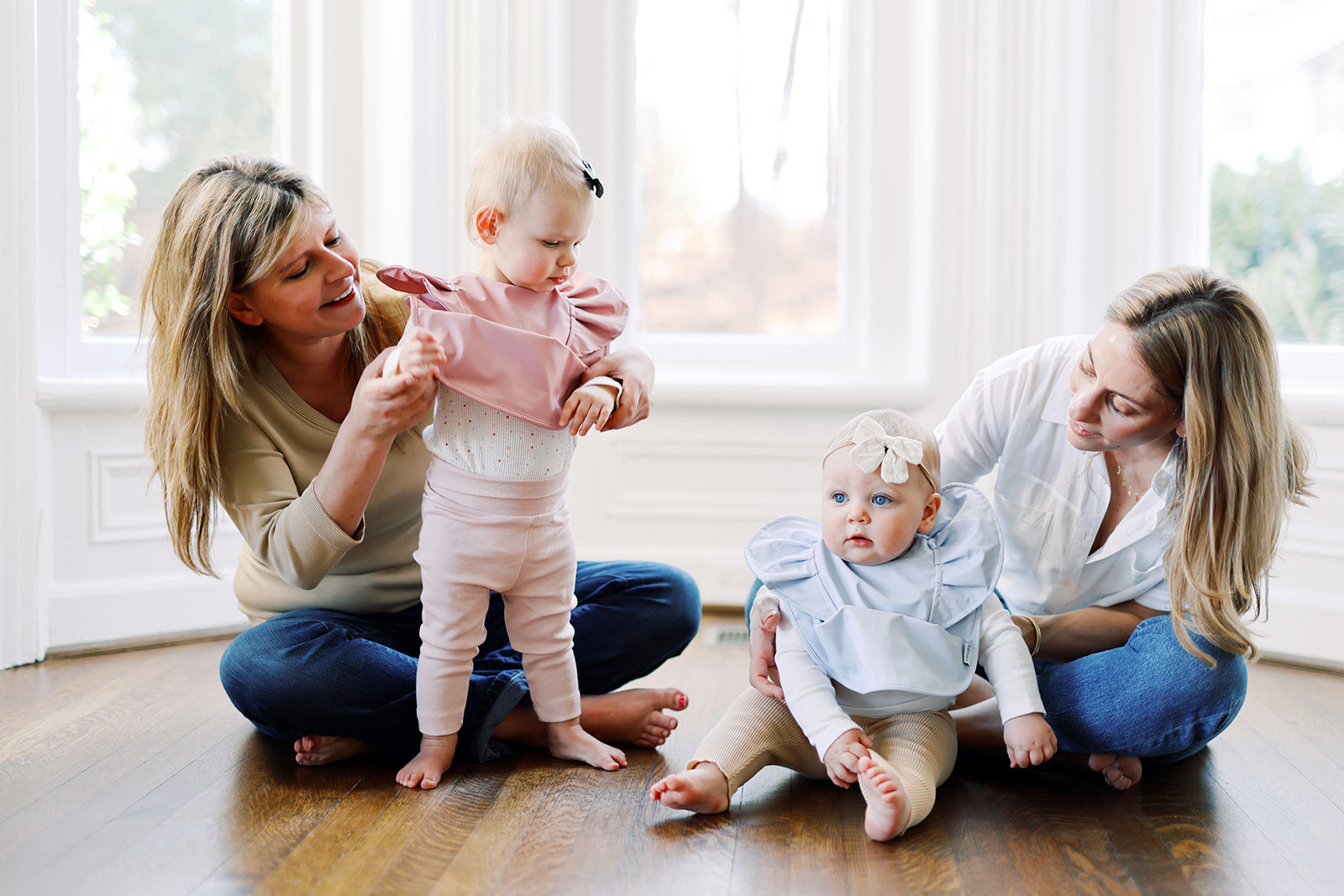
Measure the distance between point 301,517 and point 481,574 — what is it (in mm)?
251

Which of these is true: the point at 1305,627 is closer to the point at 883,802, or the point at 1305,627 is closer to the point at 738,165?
the point at 883,802

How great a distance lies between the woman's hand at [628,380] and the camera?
4.60 ft

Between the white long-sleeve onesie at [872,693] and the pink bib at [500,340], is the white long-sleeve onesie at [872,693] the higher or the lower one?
the lower one

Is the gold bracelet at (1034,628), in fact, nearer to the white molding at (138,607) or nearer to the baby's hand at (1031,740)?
the baby's hand at (1031,740)

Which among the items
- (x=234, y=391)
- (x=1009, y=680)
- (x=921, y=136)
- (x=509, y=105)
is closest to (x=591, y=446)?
(x=509, y=105)

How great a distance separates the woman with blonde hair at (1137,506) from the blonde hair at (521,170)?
0.65 m

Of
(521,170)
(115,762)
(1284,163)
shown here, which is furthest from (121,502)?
(1284,163)

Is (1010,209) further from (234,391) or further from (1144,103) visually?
(234,391)

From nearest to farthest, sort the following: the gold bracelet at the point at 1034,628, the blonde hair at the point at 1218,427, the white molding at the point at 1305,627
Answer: the blonde hair at the point at 1218,427, the gold bracelet at the point at 1034,628, the white molding at the point at 1305,627

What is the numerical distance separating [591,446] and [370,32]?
1173mm

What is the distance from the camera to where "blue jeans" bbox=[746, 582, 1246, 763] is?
4.60 feet

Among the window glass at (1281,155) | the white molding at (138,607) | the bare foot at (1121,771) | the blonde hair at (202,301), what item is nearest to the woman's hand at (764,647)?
the bare foot at (1121,771)

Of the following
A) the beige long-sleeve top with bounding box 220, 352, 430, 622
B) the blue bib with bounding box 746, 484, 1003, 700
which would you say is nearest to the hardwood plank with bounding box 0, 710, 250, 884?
the beige long-sleeve top with bounding box 220, 352, 430, 622

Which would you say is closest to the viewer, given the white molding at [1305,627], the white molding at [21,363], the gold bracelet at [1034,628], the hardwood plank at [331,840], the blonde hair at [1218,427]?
the hardwood plank at [331,840]
